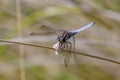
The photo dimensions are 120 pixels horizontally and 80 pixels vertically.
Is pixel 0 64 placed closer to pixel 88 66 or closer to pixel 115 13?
pixel 88 66

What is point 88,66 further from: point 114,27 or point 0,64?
point 0,64

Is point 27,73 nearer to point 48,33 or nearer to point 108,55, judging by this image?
point 48,33

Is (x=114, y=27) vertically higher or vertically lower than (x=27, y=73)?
higher

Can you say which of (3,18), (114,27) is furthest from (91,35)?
(3,18)

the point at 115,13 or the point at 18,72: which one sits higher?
the point at 115,13

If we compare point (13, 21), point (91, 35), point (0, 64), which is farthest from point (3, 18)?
point (91, 35)
